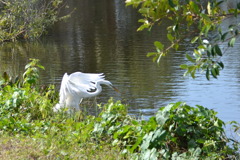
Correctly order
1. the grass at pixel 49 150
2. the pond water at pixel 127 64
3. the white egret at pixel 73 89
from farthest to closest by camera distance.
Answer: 1. the pond water at pixel 127 64
2. the white egret at pixel 73 89
3. the grass at pixel 49 150

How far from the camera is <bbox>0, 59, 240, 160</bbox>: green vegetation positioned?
204 inches

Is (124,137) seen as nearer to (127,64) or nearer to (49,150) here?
(49,150)

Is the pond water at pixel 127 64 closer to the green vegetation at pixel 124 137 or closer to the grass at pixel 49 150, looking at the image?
the green vegetation at pixel 124 137

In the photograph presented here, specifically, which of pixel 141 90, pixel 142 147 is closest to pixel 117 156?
pixel 142 147

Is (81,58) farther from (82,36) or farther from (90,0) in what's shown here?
(90,0)

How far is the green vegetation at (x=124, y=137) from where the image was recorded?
5.19m

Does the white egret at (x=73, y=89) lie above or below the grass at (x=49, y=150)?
above

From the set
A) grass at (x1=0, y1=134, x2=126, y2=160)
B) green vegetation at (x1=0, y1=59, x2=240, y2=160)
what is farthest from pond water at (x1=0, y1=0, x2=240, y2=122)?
grass at (x1=0, y1=134, x2=126, y2=160)

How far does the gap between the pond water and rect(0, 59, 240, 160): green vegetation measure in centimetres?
130

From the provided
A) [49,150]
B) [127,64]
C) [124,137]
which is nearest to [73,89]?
[124,137]

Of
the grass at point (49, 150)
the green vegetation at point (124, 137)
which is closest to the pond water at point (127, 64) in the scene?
the green vegetation at point (124, 137)

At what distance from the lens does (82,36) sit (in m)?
22.5

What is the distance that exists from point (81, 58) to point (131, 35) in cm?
527

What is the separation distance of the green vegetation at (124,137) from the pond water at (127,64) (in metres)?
1.30
